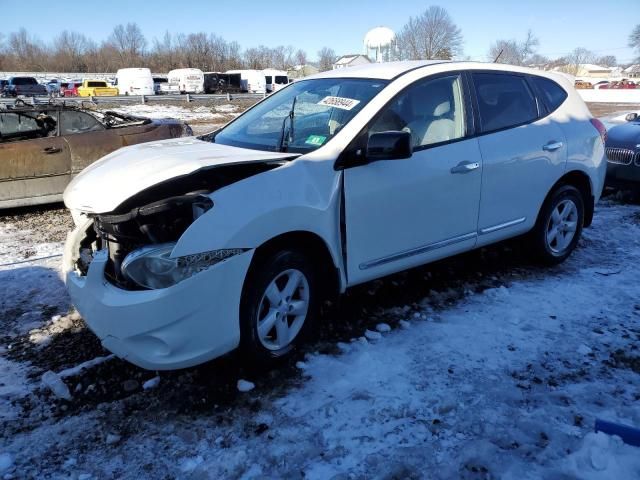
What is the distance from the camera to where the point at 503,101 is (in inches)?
172

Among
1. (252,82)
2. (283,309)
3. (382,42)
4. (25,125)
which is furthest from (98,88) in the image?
(283,309)

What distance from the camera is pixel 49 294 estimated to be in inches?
175

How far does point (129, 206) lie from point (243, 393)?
126cm

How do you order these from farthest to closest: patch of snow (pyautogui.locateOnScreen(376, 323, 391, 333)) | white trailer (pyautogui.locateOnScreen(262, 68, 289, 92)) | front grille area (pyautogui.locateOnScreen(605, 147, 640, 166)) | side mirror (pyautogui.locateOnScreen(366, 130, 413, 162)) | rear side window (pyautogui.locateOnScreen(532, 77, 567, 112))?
1. white trailer (pyautogui.locateOnScreen(262, 68, 289, 92))
2. front grille area (pyautogui.locateOnScreen(605, 147, 640, 166))
3. rear side window (pyautogui.locateOnScreen(532, 77, 567, 112))
4. patch of snow (pyautogui.locateOnScreen(376, 323, 391, 333))
5. side mirror (pyautogui.locateOnScreen(366, 130, 413, 162))

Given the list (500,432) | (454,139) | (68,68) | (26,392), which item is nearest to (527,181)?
(454,139)

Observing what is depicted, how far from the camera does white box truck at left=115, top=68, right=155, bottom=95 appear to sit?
41.6 metres

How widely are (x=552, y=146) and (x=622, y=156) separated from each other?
12.3ft

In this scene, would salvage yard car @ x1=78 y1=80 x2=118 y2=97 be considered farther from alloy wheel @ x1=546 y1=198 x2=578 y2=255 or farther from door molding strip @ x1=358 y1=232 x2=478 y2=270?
door molding strip @ x1=358 y1=232 x2=478 y2=270

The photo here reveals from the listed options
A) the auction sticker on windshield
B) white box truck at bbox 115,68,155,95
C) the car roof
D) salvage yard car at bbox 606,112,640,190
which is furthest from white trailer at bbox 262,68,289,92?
the auction sticker on windshield

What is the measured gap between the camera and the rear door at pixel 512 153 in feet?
13.6

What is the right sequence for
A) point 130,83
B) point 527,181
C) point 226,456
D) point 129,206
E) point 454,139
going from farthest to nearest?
point 130,83
point 527,181
point 454,139
point 129,206
point 226,456

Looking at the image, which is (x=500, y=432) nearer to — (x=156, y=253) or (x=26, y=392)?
(x=156, y=253)

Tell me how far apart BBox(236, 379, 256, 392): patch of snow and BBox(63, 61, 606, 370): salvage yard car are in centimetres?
17

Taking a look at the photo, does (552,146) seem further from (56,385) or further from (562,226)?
(56,385)
